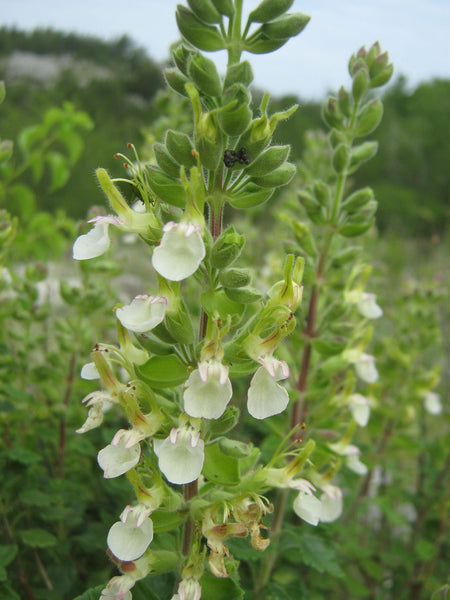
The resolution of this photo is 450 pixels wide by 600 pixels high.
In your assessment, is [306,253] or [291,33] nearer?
[291,33]

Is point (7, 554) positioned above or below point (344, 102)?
below

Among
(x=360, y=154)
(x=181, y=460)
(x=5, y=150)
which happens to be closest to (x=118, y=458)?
(x=181, y=460)

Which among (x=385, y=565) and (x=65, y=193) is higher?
(x=385, y=565)

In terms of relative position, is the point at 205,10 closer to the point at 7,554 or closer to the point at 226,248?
the point at 226,248

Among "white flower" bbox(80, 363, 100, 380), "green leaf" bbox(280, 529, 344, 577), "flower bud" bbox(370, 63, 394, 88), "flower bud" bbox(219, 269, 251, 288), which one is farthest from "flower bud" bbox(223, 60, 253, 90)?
"green leaf" bbox(280, 529, 344, 577)

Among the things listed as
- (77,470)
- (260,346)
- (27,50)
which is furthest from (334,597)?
(27,50)

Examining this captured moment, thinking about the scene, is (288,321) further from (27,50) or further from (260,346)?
(27,50)

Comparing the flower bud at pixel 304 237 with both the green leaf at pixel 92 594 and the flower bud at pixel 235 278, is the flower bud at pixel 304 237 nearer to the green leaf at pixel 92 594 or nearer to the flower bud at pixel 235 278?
the flower bud at pixel 235 278
